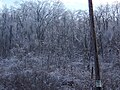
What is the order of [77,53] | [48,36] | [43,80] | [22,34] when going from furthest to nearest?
[22,34], [48,36], [77,53], [43,80]

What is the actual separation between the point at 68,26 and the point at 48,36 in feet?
38.2

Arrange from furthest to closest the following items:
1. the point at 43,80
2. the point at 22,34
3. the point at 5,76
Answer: the point at 22,34 < the point at 5,76 < the point at 43,80

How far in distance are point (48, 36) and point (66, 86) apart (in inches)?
1747

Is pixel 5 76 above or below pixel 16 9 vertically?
below

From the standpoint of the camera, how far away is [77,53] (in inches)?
2315

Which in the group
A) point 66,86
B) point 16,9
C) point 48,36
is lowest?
point 66,86

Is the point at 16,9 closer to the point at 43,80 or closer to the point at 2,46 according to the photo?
the point at 2,46

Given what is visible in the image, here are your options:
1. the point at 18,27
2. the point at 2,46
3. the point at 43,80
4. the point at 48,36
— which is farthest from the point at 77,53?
the point at 43,80

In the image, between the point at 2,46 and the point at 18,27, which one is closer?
the point at 2,46

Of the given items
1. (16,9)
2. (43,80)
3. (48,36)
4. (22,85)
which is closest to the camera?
(22,85)

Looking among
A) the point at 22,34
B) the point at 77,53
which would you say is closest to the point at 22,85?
the point at 77,53

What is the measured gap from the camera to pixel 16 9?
82.7m

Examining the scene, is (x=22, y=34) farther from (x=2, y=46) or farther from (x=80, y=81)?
(x=80, y=81)

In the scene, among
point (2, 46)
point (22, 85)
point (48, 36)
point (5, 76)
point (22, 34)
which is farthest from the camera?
point (22, 34)
